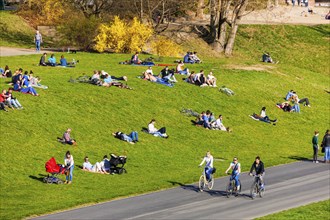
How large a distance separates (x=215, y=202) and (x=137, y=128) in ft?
49.2

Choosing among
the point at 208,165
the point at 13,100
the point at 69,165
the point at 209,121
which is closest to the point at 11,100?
the point at 13,100

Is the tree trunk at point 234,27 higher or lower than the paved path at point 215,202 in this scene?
lower

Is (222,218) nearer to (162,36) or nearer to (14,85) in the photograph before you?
(14,85)

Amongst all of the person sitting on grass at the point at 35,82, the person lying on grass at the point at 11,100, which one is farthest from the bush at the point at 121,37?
the person lying on grass at the point at 11,100

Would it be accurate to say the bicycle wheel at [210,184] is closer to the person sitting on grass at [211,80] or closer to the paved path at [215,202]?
the paved path at [215,202]

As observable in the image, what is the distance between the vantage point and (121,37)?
72500mm

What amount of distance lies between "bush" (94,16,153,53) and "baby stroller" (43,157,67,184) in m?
32.2

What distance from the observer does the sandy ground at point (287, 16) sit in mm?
102562

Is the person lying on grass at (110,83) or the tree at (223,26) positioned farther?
the tree at (223,26)

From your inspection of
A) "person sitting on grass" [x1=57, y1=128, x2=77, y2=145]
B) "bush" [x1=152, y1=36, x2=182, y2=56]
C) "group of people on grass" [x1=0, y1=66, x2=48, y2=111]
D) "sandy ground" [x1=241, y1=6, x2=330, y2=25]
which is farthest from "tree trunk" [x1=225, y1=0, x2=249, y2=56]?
"person sitting on grass" [x1=57, y1=128, x2=77, y2=145]

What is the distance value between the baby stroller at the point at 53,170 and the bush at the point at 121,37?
32181 millimetres

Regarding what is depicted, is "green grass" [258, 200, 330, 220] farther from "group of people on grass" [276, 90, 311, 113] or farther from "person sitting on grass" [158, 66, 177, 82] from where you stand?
"group of people on grass" [276, 90, 311, 113]

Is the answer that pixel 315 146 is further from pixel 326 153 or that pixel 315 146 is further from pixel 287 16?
pixel 287 16

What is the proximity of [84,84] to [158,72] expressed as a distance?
364 inches
